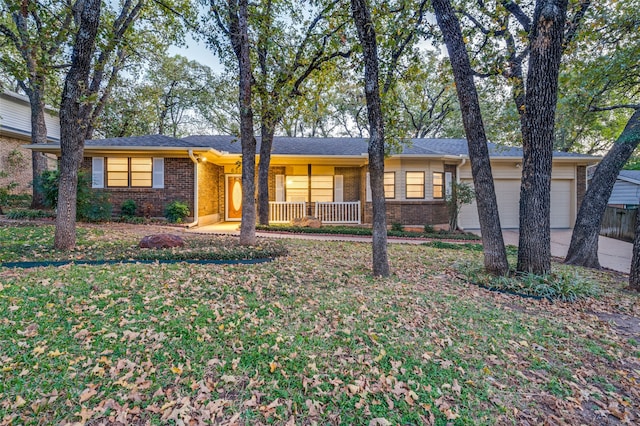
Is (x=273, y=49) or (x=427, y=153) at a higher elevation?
(x=273, y=49)

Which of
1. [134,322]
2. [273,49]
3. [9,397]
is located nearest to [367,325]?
[134,322]

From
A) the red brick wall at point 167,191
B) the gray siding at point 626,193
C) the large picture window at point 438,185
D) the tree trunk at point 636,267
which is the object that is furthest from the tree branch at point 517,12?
the gray siding at point 626,193

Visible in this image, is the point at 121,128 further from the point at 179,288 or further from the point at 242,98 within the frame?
the point at 179,288

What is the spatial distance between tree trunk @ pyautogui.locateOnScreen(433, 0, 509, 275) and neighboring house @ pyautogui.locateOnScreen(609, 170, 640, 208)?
15804mm

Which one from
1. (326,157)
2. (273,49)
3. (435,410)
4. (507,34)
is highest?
(273,49)

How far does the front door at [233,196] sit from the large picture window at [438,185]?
8.22 metres

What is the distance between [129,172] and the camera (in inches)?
439

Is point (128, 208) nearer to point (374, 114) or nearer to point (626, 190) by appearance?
point (374, 114)

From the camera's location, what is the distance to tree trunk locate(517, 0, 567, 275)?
448 cm

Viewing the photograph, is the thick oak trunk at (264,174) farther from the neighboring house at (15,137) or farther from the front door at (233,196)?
the neighboring house at (15,137)

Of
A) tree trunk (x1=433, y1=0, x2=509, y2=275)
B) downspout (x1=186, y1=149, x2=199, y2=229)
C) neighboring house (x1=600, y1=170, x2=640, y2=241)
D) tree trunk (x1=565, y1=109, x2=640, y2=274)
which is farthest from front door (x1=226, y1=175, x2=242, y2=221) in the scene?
neighboring house (x1=600, y1=170, x2=640, y2=241)

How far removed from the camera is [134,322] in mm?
2959

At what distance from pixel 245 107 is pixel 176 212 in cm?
596

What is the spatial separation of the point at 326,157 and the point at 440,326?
9270 millimetres
